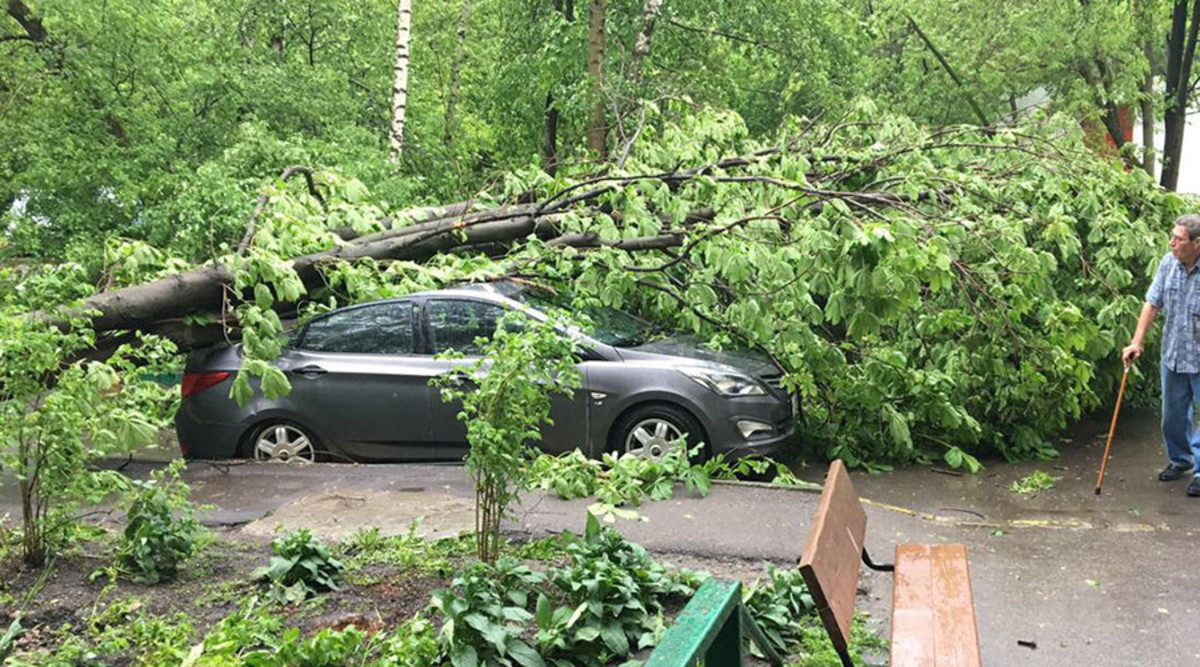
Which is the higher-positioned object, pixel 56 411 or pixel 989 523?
pixel 56 411

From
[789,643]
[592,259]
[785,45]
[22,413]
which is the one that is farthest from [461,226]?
[785,45]

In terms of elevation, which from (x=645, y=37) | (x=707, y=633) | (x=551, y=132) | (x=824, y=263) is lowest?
(x=707, y=633)

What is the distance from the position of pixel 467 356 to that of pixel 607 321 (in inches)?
52.6

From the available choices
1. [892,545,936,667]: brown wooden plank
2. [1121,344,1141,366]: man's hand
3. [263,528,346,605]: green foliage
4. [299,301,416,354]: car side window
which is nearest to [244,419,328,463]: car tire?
[299,301,416,354]: car side window

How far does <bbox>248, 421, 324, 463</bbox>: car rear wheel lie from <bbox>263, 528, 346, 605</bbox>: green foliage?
3.52 m

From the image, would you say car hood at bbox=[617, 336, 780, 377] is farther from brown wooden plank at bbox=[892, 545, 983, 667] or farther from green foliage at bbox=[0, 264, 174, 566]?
green foliage at bbox=[0, 264, 174, 566]

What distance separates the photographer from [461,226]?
8297 mm

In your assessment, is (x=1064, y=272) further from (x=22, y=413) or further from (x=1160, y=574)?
(x=22, y=413)

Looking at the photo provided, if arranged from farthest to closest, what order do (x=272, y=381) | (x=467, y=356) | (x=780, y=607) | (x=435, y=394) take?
1. (x=435, y=394)
2. (x=467, y=356)
3. (x=272, y=381)
4. (x=780, y=607)

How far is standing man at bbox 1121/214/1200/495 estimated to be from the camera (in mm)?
7000

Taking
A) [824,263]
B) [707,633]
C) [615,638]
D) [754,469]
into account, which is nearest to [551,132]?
[754,469]

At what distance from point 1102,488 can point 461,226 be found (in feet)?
17.7

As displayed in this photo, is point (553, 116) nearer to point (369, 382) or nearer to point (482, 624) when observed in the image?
point (369, 382)

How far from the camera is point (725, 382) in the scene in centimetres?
782
